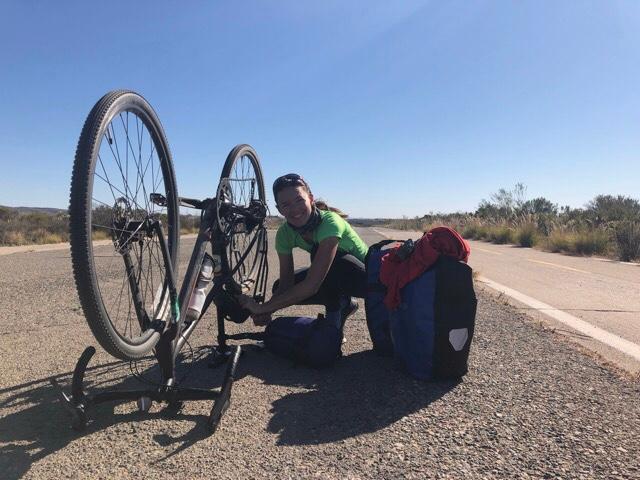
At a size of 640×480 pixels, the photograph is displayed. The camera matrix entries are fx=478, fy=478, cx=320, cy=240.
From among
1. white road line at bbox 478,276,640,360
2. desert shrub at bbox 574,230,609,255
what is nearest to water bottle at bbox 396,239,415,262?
white road line at bbox 478,276,640,360

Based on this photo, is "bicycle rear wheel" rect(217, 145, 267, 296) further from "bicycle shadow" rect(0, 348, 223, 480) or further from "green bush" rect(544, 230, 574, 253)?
"green bush" rect(544, 230, 574, 253)

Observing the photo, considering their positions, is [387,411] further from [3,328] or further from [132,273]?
[3,328]

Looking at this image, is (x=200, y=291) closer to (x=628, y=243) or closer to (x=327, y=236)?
(x=327, y=236)

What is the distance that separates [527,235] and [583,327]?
15.5 m

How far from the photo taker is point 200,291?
3.03 meters

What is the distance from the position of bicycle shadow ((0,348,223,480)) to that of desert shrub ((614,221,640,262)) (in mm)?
13119

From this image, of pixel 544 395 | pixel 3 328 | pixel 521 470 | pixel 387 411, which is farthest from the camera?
pixel 3 328

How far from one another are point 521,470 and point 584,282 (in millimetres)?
6638

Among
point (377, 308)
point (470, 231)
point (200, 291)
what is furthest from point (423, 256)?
point (470, 231)

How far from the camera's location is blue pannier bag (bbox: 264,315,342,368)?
316 cm

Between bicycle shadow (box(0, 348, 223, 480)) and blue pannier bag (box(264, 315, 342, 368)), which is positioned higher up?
blue pannier bag (box(264, 315, 342, 368))

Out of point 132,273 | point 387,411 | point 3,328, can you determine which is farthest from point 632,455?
point 3,328

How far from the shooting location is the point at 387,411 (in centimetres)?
251

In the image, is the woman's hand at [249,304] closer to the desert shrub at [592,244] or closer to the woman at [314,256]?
the woman at [314,256]
